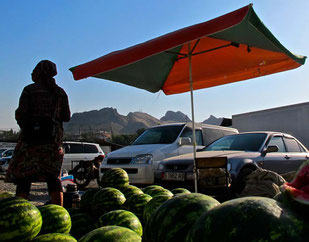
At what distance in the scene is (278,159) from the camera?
22.8ft

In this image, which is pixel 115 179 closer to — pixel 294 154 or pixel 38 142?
pixel 38 142

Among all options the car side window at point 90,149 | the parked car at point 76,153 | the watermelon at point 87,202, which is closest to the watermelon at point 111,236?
the watermelon at point 87,202

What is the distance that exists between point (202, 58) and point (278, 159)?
10.6ft

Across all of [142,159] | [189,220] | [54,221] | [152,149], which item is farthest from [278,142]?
[189,220]

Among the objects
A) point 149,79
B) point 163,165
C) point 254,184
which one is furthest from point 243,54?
point 163,165

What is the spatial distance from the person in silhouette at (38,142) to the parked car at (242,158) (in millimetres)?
2718

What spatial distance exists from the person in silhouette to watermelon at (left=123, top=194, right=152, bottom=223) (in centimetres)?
111

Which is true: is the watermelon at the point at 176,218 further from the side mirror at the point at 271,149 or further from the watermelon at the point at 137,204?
the side mirror at the point at 271,149

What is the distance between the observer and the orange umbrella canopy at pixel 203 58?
3438 mm

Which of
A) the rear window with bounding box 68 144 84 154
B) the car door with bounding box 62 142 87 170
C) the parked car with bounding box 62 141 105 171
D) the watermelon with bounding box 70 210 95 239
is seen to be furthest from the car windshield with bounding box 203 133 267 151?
the rear window with bounding box 68 144 84 154

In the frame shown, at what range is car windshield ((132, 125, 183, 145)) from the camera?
855 cm

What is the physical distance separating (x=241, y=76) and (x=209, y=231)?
5.12m

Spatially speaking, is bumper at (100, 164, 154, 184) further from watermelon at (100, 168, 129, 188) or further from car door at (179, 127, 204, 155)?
watermelon at (100, 168, 129, 188)

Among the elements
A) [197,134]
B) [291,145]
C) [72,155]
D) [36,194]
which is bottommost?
[36,194]
